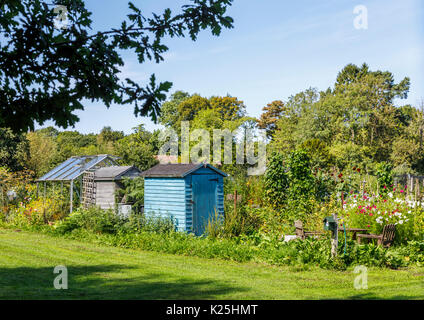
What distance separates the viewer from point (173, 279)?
24.0ft

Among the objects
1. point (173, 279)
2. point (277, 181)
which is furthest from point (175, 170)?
point (173, 279)

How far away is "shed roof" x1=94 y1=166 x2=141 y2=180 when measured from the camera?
48.5ft

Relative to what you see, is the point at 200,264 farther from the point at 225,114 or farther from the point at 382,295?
the point at 225,114

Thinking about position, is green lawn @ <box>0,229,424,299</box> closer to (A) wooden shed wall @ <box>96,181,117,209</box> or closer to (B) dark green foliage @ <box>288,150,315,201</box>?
(B) dark green foliage @ <box>288,150,315,201</box>

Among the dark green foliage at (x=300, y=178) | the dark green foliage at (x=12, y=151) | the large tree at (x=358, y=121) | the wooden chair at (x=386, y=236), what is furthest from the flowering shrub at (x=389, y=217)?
the large tree at (x=358, y=121)

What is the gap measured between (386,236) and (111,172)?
31.9ft

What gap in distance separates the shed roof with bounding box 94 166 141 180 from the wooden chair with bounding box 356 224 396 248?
28.4 feet

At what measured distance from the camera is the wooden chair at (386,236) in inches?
353

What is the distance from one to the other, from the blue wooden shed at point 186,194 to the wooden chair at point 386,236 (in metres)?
4.71

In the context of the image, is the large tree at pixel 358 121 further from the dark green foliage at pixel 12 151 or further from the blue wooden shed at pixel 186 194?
the blue wooden shed at pixel 186 194

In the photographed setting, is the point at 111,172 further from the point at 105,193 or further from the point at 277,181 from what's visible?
the point at 277,181

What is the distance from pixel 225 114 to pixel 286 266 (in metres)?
38.5

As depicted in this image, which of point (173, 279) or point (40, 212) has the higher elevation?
point (40, 212)
